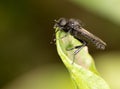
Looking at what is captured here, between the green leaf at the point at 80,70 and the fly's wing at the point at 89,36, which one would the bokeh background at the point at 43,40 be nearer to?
the fly's wing at the point at 89,36

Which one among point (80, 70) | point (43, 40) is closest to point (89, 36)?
point (80, 70)

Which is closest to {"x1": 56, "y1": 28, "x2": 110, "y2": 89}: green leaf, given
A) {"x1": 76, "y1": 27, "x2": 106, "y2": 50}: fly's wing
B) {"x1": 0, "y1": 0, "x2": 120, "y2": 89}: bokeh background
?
{"x1": 76, "y1": 27, "x2": 106, "y2": 50}: fly's wing

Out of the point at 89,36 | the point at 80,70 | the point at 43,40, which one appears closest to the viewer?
the point at 80,70

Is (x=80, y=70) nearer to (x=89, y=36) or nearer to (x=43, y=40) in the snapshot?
(x=89, y=36)

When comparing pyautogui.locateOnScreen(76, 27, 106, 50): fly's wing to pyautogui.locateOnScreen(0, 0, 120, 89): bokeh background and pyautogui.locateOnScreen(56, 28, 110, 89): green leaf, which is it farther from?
pyautogui.locateOnScreen(0, 0, 120, 89): bokeh background

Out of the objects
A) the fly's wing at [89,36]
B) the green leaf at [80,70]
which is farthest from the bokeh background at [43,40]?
the green leaf at [80,70]

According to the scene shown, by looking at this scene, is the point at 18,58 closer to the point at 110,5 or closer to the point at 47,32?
the point at 47,32

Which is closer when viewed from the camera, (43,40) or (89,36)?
(89,36)

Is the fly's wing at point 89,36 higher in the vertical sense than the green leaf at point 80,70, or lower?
higher

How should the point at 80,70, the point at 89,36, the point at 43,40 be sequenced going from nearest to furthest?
the point at 80,70
the point at 89,36
the point at 43,40
